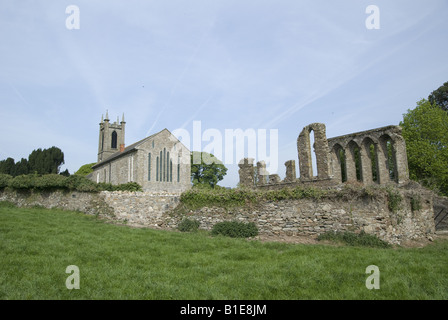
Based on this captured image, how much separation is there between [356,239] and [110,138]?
52.2 meters

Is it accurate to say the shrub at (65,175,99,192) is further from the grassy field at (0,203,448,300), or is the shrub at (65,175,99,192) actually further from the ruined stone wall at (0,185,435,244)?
the grassy field at (0,203,448,300)

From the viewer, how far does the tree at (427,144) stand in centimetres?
2538

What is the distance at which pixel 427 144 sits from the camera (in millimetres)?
26219

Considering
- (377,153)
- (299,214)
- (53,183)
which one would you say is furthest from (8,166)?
(377,153)

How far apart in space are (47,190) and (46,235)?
11.6 m

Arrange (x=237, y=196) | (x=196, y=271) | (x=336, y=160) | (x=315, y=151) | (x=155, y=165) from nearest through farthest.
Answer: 1. (x=196, y=271)
2. (x=237, y=196)
3. (x=315, y=151)
4. (x=336, y=160)
5. (x=155, y=165)

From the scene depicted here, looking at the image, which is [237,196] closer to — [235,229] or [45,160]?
[235,229]

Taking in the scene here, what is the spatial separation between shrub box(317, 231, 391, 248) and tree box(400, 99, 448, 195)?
1664 cm

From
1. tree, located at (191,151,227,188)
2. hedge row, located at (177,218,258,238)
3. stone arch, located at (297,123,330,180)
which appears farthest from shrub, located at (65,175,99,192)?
tree, located at (191,151,227,188)

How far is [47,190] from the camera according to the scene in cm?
1995

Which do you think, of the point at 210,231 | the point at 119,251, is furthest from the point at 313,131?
the point at 119,251

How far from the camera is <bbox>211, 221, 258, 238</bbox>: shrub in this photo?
13203 millimetres
